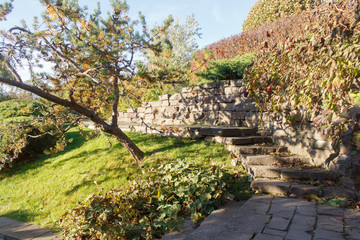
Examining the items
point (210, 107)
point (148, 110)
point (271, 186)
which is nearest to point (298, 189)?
point (271, 186)

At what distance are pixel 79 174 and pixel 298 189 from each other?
4.07 metres

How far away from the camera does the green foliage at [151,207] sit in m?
2.99

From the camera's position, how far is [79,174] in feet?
17.6

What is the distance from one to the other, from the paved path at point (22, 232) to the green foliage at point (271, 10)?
11377 millimetres

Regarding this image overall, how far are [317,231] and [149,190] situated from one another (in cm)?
210

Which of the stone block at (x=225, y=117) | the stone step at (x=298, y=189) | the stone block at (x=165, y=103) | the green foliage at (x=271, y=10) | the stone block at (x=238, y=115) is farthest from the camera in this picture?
the green foliage at (x=271, y=10)

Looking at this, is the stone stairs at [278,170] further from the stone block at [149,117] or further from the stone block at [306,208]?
the stone block at [149,117]

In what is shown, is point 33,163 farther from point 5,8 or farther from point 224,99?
point 224,99

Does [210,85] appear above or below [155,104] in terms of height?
above

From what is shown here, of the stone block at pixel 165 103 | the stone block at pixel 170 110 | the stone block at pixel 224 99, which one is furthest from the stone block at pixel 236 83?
the stone block at pixel 165 103

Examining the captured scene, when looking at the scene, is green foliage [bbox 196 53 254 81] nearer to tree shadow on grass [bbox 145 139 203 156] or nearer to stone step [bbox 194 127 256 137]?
stone step [bbox 194 127 256 137]

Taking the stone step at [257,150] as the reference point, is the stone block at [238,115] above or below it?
above

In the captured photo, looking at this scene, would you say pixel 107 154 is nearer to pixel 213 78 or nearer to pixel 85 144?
pixel 85 144

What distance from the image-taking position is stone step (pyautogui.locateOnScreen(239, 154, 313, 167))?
4055 mm
